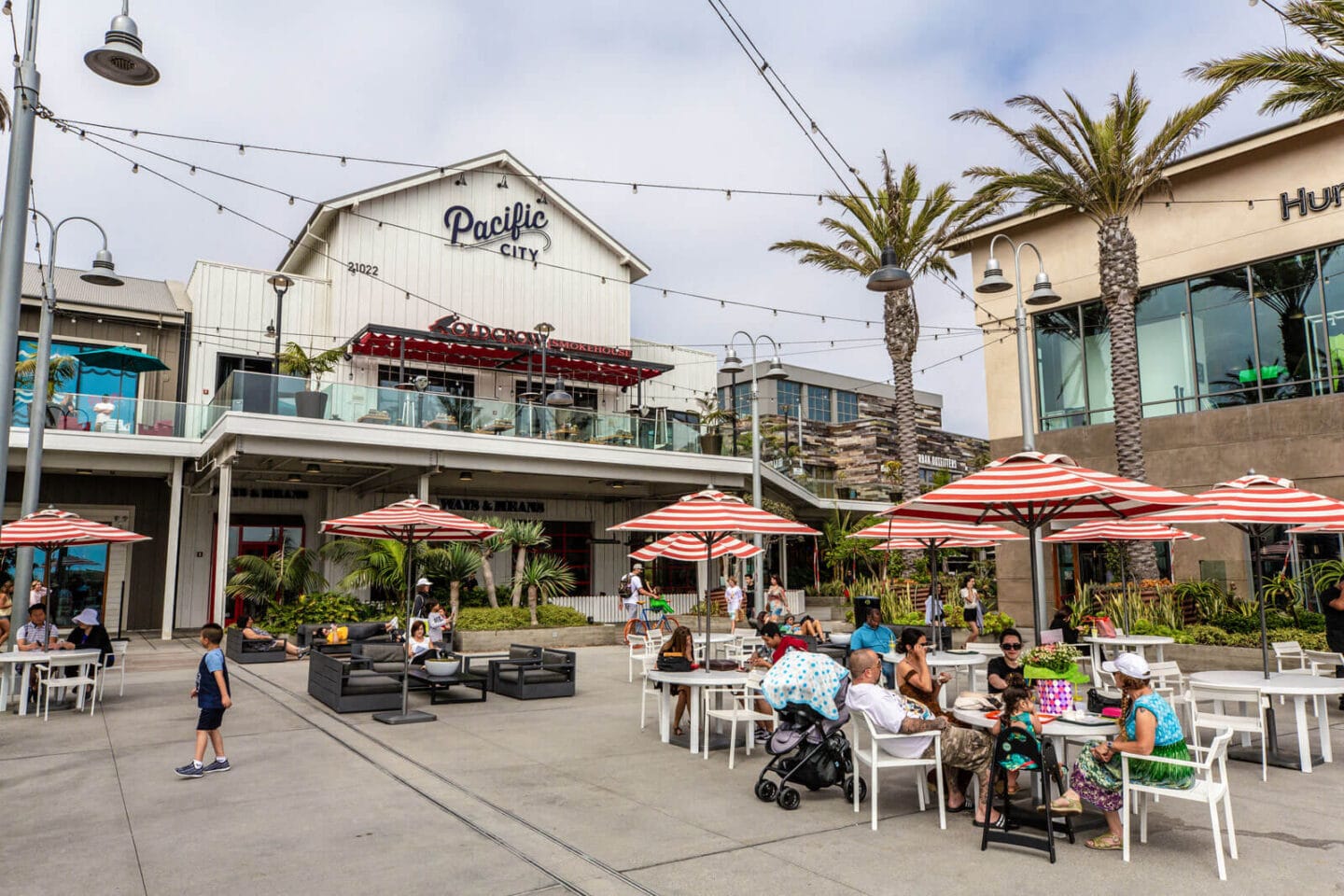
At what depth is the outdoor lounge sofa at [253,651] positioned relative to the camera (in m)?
16.1

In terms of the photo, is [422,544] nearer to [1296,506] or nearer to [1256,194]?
[1296,506]

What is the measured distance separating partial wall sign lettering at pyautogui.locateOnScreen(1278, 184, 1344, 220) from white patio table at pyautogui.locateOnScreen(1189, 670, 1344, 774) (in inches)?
531

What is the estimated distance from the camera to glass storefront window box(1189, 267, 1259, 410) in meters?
19.0

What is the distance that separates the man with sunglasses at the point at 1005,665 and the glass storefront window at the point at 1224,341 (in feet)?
47.4

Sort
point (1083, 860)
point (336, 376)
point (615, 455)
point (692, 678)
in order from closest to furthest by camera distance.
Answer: point (1083, 860), point (692, 678), point (615, 455), point (336, 376)

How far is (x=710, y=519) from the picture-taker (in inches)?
396

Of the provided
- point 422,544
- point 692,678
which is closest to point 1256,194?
point 692,678

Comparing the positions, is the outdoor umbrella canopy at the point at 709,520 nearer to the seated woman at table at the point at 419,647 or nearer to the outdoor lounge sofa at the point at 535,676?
the outdoor lounge sofa at the point at 535,676

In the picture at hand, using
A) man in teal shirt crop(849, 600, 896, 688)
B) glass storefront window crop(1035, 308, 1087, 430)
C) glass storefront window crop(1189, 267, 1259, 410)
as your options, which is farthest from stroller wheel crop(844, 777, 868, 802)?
glass storefront window crop(1035, 308, 1087, 430)

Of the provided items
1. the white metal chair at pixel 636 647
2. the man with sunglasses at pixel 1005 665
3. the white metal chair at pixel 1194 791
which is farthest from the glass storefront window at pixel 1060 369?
the white metal chair at pixel 1194 791

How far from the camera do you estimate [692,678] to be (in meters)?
8.73

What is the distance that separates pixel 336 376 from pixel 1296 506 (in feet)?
71.6

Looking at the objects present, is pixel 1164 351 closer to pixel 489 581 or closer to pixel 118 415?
pixel 489 581

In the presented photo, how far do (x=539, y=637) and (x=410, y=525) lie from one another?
25.0 ft
